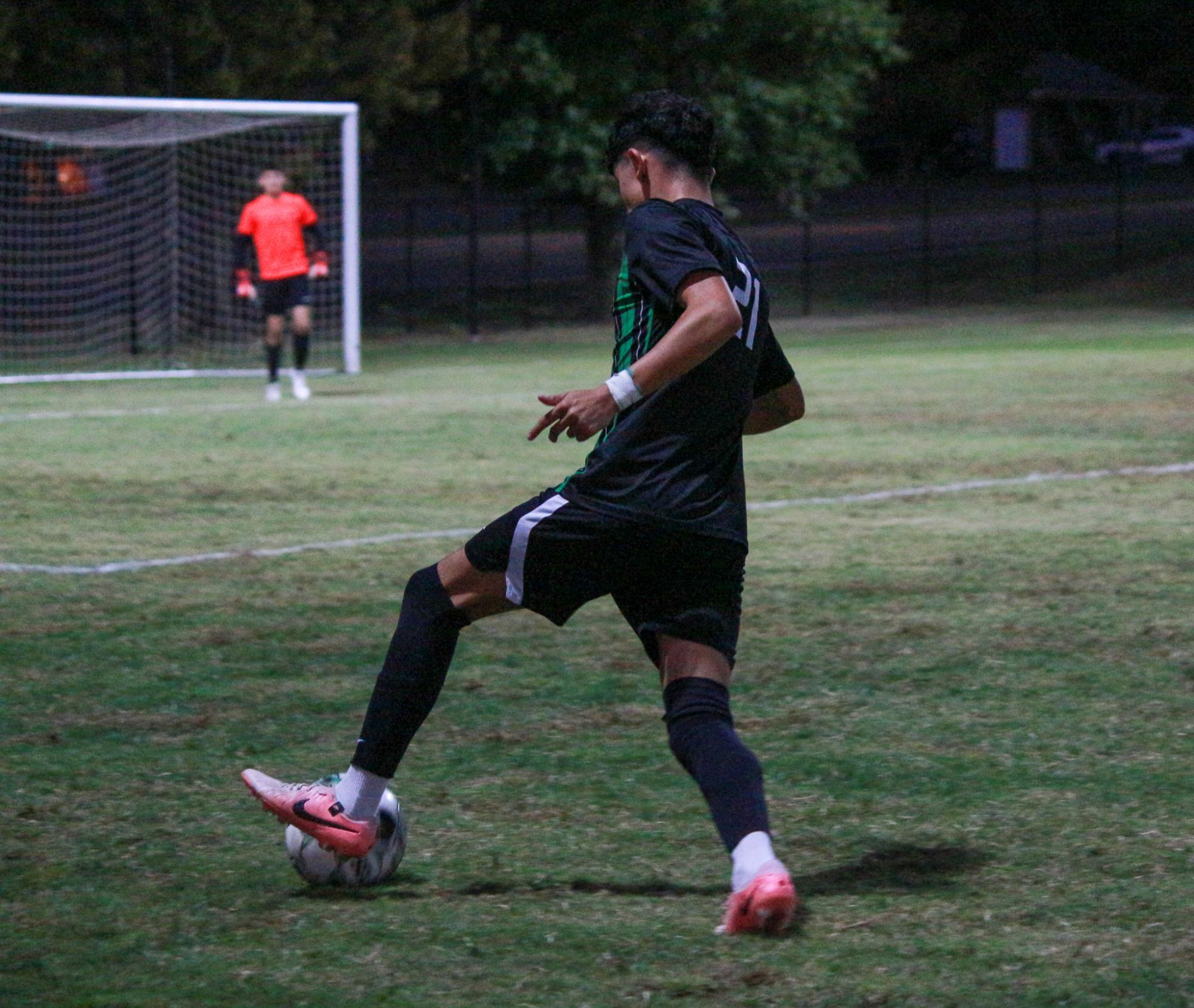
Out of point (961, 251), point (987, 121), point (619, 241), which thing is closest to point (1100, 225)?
point (961, 251)

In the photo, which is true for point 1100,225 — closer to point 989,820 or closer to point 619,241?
point 619,241

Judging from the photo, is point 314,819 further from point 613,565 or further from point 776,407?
point 776,407

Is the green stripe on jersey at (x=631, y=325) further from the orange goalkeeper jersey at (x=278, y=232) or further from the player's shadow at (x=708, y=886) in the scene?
the orange goalkeeper jersey at (x=278, y=232)

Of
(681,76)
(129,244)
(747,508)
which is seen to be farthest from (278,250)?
(681,76)

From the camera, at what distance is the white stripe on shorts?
160 inches

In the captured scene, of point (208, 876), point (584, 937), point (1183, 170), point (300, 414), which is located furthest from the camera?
point (1183, 170)

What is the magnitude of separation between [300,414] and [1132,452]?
22.0ft

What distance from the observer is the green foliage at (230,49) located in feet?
80.2

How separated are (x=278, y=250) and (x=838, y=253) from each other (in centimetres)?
2425

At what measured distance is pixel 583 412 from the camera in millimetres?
3844

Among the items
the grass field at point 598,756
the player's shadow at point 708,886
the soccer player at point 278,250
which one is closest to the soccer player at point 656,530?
the player's shadow at point 708,886

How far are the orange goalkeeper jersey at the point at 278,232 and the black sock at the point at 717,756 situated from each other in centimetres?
1492

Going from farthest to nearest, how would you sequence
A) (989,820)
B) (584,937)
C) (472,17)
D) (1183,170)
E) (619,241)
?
(1183,170) < (619,241) < (472,17) < (989,820) < (584,937)

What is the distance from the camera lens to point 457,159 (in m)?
30.4
